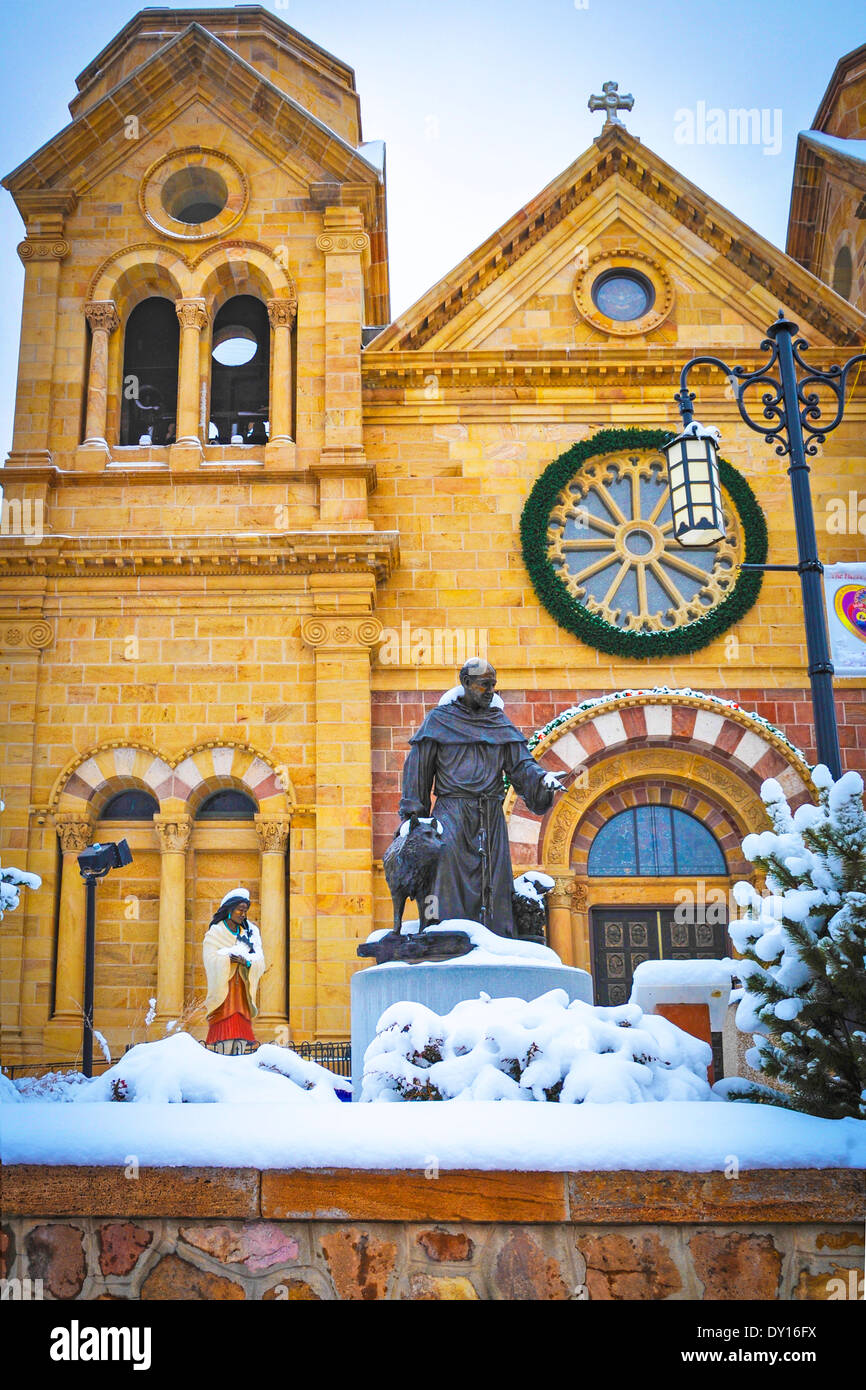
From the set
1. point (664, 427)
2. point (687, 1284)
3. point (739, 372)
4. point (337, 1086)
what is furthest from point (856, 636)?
point (687, 1284)

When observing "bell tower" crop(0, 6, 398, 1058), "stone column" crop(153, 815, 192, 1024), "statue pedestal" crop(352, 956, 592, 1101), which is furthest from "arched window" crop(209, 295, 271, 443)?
"statue pedestal" crop(352, 956, 592, 1101)

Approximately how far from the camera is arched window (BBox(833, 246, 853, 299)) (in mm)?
23328

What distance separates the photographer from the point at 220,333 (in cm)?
2130

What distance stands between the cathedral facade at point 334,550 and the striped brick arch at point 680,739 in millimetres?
58

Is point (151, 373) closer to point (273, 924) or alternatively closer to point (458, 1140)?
point (273, 924)

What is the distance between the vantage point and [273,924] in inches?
677

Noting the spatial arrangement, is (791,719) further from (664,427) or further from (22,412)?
(22,412)

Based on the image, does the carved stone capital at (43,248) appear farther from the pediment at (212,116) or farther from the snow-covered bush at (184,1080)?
the snow-covered bush at (184,1080)

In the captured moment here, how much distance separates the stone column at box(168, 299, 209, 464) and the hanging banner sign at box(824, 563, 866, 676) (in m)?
9.58

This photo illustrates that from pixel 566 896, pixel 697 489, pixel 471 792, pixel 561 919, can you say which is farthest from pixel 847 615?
pixel 471 792

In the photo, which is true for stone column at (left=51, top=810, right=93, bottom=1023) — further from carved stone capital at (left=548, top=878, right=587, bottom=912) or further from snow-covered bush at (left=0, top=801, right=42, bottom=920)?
carved stone capital at (left=548, top=878, right=587, bottom=912)

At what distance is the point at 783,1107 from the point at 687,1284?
0.99 metres

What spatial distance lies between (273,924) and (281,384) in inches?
319

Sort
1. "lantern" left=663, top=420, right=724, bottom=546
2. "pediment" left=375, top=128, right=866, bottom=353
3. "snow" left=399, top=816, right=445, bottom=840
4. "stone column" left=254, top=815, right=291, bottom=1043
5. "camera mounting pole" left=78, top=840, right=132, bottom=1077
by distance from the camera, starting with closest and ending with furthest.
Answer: "snow" left=399, top=816, right=445, bottom=840 → "lantern" left=663, top=420, right=724, bottom=546 → "camera mounting pole" left=78, top=840, right=132, bottom=1077 → "stone column" left=254, top=815, right=291, bottom=1043 → "pediment" left=375, top=128, right=866, bottom=353
